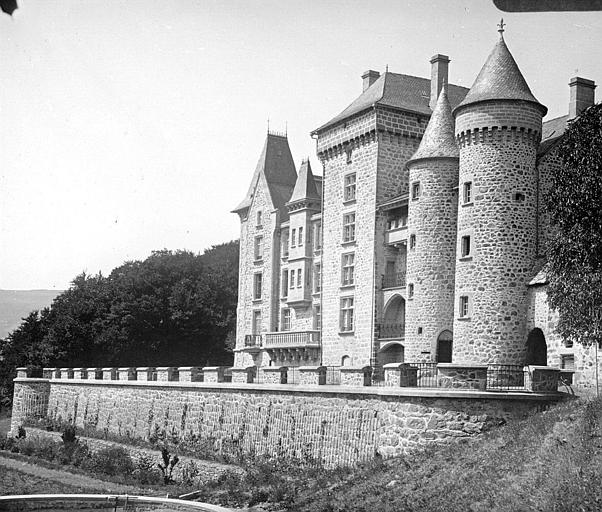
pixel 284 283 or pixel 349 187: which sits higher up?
pixel 349 187

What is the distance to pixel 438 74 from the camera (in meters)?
40.5

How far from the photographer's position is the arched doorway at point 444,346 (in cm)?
3338

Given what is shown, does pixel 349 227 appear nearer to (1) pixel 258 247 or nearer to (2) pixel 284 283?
(2) pixel 284 283

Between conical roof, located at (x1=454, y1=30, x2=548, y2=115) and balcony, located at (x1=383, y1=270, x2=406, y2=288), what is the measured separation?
9.08 metres

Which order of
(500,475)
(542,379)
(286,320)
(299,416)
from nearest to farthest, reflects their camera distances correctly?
(500,475) → (542,379) → (299,416) → (286,320)

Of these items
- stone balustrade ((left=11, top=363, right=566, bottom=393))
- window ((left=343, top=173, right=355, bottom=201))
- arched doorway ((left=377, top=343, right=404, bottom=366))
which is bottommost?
stone balustrade ((left=11, top=363, right=566, bottom=393))

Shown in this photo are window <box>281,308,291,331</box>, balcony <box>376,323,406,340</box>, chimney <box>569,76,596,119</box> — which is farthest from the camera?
window <box>281,308,291,331</box>

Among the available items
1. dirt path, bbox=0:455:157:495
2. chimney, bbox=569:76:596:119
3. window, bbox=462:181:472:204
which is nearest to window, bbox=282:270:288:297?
window, bbox=462:181:472:204

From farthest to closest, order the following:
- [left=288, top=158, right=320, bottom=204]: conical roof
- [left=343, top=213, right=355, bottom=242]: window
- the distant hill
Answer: the distant hill < [left=288, top=158, right=320, bottom=204]: conical roof < [left=343, top=213, right=355, bottom=242]: window

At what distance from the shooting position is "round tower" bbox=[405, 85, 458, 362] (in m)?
33.5

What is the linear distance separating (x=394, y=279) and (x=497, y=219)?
9.18 meters

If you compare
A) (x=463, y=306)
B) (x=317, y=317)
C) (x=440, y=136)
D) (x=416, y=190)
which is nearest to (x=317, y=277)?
(x=317, y=317)

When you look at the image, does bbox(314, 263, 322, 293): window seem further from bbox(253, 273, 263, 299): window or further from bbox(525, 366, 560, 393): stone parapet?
bbox(525, 366, 560, 393): stone parapet

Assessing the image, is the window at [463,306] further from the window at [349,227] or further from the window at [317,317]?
the window at [317,317]
